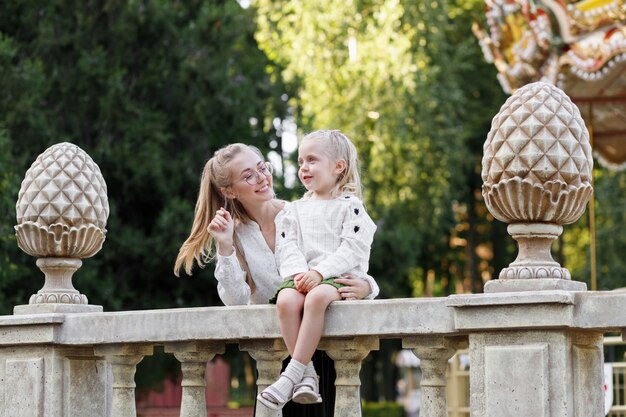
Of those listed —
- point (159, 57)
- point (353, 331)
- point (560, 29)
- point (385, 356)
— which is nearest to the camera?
point (353, 331)

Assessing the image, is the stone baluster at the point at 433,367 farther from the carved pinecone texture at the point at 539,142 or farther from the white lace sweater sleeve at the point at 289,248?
the carved pinecone texture at the point at 539,142

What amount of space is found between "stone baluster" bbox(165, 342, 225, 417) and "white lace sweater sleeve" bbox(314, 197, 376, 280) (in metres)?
0.74

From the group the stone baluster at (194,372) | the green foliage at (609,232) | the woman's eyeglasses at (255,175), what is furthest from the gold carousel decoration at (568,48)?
the stone baluster at (194,372)

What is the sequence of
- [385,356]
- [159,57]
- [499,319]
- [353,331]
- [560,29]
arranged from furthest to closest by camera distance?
[385,356]
[159,57]
[560,29]
[353,331]
[499,319]

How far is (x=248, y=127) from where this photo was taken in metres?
21.5

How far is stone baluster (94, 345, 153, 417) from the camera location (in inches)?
275

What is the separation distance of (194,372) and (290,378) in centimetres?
76

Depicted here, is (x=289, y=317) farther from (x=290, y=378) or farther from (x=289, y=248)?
(x=289, y=248)

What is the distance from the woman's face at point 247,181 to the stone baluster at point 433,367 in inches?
50.1

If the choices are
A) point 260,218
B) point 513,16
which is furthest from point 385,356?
point 260,218

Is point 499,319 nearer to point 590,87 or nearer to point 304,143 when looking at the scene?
point 304,143

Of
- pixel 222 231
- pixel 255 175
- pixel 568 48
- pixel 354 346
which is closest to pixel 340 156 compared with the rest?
pixel 255 175

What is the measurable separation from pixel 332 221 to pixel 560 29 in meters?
12.8

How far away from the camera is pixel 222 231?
6.89m
